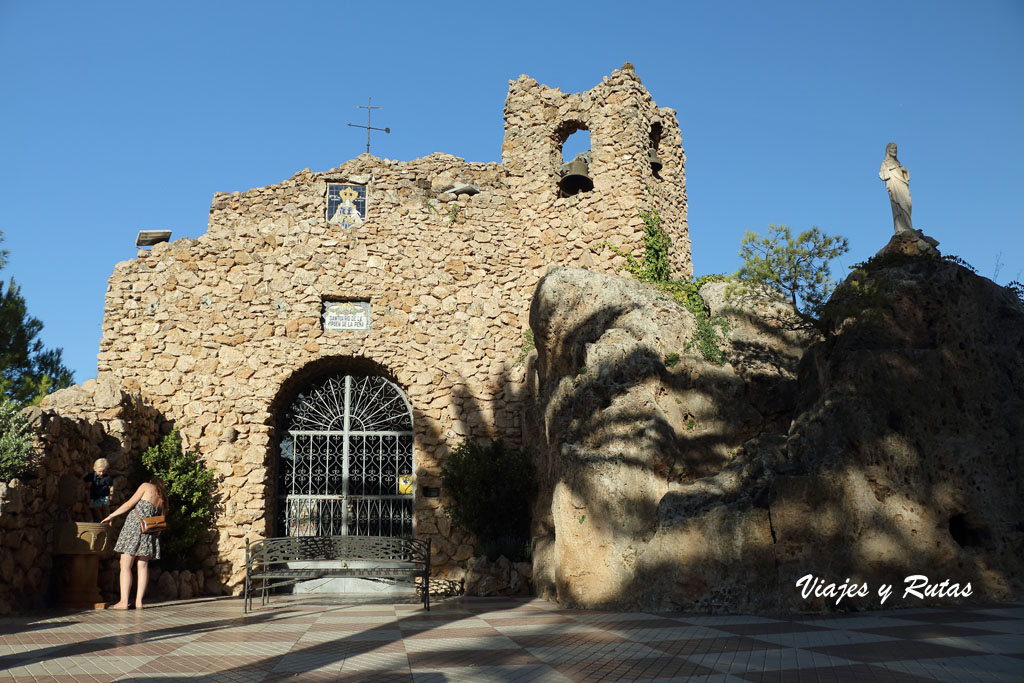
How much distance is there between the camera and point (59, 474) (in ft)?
30.7

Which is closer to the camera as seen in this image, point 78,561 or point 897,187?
point 78,561

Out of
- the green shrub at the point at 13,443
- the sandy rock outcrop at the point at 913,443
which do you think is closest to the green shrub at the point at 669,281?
the sandy rock outcrop at the point at 913,443

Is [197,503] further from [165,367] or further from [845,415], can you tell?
[845,415]

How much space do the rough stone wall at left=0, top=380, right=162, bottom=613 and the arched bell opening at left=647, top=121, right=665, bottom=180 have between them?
1016cm

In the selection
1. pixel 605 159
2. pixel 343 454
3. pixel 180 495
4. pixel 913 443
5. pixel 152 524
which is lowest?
pixel 152 524

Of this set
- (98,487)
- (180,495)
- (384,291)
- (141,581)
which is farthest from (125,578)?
(384,291)

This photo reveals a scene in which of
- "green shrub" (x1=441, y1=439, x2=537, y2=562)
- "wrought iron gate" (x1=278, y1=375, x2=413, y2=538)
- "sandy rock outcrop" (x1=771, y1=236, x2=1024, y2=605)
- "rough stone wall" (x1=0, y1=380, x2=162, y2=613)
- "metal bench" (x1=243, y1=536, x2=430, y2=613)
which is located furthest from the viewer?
"wrought iron gate" (x1=278, y1=375, x2=413, y2=538)

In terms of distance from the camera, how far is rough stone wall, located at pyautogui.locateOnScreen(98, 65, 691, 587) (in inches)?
480

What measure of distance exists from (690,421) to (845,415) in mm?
2128

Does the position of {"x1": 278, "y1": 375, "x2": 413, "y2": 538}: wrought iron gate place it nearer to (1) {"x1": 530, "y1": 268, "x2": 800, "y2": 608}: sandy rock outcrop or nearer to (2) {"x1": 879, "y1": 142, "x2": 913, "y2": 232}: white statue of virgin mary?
(1) {"x1": 530, "y1": 268, "x2": 800, "y2": 608}: sandy rock outcrop

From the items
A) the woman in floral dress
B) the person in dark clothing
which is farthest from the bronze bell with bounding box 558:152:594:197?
the person in dark clothing

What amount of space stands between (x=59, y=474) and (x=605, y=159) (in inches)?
394

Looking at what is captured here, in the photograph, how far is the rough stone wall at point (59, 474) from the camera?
8055mm

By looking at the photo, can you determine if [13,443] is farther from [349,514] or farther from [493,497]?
[493,497]
